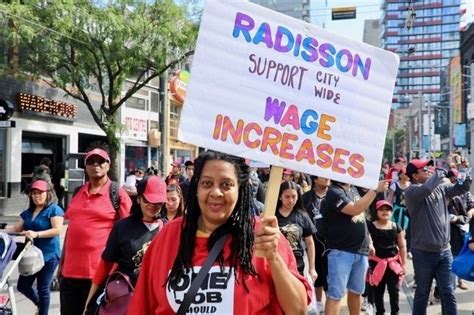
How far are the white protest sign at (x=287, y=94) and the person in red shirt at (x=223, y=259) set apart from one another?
0.16 m

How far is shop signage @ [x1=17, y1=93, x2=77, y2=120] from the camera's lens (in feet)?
57.8

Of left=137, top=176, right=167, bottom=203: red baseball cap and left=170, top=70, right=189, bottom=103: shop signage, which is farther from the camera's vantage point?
left=170, top=70, right=189, bottom=103: shop signage

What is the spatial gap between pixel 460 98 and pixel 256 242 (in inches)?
2410

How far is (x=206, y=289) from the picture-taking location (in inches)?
85.0

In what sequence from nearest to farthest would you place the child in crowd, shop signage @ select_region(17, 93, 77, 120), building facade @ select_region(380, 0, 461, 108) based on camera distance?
the child in crowd → shop signage @ select_region(17, 93, 77, 120) → building facade @ select_region(380, 0, 461, 108)

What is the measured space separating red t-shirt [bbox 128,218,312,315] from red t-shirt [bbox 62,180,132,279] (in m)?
2.20

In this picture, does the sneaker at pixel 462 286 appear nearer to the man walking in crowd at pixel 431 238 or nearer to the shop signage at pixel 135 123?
the man walking in crowd at pixel 431 238

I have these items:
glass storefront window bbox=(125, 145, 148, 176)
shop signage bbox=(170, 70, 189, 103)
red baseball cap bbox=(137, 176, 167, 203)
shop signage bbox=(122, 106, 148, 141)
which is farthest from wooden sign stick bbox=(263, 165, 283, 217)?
shop signage bbox=(170, 70, 189, 103)

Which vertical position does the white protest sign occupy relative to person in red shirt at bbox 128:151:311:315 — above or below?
above

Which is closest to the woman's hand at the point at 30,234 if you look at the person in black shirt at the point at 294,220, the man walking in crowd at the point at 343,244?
the person in black shirt at the point at 294,220

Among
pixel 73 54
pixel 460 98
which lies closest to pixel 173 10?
pixel 73 54

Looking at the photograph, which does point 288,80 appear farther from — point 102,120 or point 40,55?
point 102,120

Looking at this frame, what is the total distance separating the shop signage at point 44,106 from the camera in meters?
17.6

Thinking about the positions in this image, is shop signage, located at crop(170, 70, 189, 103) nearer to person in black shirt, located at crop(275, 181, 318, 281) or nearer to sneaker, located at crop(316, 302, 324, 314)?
sneaker, located at crop(316, 302, 324, 314)
